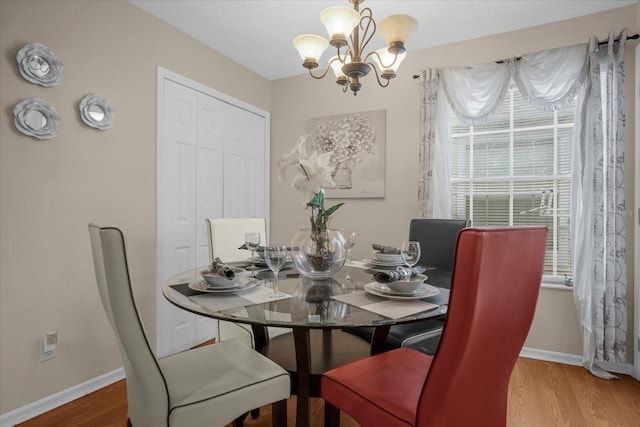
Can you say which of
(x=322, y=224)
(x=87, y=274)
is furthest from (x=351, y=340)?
(x=87, y=274)

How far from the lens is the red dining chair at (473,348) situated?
866mm

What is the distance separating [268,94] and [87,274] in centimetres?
260

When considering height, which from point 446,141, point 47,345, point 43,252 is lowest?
point 47,345

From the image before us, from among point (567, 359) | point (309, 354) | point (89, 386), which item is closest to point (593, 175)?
point (567, 359)

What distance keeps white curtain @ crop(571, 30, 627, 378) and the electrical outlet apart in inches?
137

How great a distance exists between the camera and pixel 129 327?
3.24 feet

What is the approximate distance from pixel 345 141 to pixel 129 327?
2858 mm

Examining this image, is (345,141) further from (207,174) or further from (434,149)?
(207,174)

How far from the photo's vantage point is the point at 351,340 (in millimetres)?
1873

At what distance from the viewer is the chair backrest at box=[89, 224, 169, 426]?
3.14 feet

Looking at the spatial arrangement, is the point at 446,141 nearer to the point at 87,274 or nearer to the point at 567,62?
the point at 567,62

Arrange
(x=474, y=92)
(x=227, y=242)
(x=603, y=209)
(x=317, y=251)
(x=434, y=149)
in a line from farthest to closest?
(x=434, y=149), (x=474, y=92), (x=603, y=209), (x=227, y=242), (x=317, y=251)

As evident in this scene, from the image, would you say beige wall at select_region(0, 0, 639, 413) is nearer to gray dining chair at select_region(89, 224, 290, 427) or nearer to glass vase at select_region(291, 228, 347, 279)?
gray dining chair at select_region(89, 224, 290, 427)

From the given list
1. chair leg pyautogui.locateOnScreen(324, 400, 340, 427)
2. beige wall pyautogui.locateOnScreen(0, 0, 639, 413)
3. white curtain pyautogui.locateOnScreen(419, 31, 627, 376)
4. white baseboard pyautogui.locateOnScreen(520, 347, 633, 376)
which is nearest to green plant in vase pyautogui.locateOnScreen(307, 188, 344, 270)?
chair leg pyautogui.locateOnScreen(324, 400, 340, 427)
